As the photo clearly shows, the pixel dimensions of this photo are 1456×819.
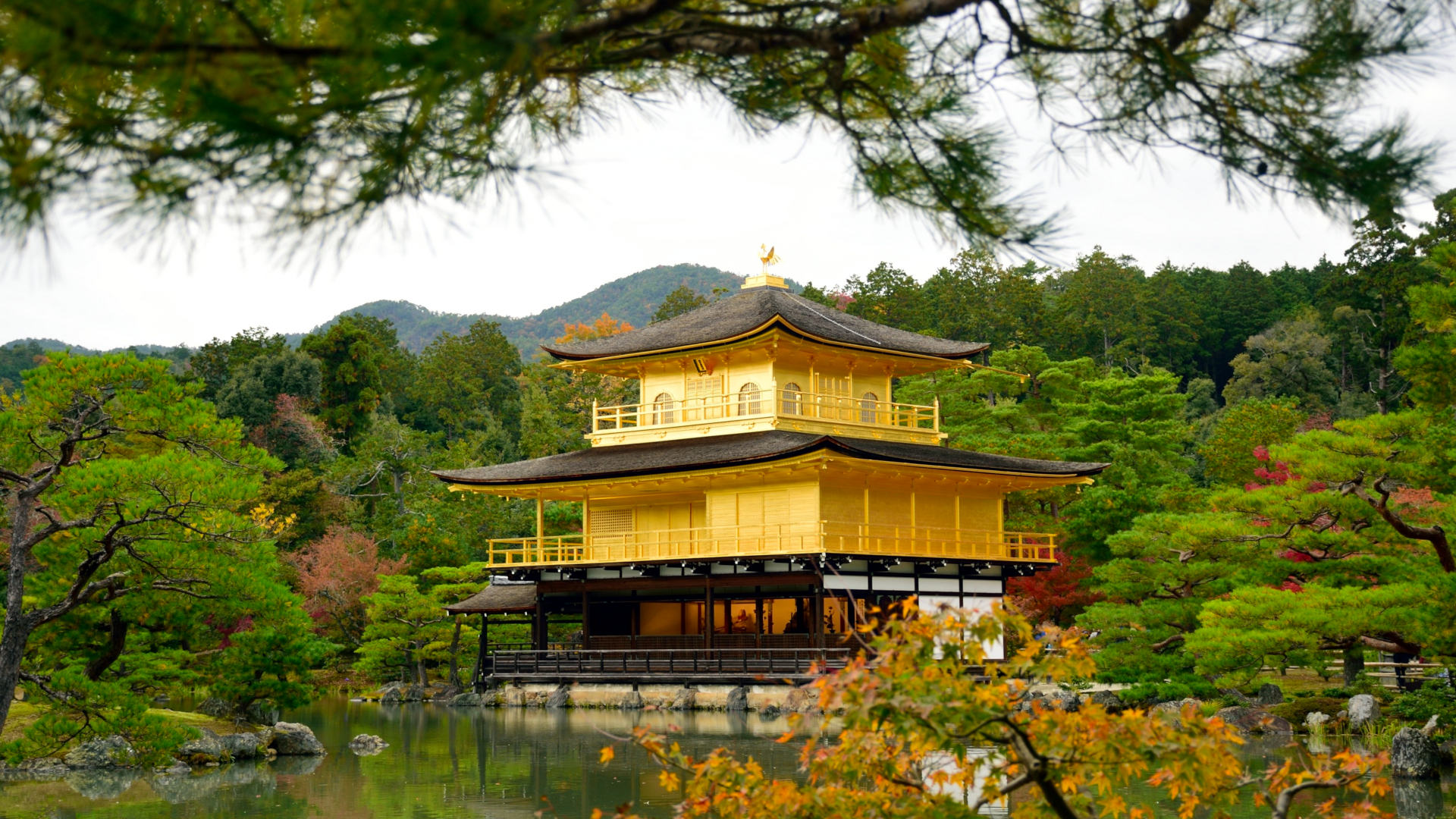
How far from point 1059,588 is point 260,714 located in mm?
16097

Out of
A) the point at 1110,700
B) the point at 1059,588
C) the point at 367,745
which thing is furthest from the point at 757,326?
the point at 367,745

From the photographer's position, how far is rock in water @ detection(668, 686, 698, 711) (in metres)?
24.2

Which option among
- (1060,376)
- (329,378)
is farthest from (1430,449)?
(329,378)

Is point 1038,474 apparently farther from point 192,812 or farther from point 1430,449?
point 192,812

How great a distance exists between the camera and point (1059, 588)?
27.5 meters

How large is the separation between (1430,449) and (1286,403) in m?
26.5

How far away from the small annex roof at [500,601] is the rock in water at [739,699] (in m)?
6.52

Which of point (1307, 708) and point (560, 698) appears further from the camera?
point (560, 698)

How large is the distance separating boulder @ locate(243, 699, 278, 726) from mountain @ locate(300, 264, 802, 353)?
8152 centimetres

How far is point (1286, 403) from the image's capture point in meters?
38.0

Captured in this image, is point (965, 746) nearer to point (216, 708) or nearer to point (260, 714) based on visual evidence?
point (260, 714)

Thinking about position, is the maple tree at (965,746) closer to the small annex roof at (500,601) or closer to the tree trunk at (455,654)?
the small annex roof at (500,601)

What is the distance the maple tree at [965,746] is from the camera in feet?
15.4

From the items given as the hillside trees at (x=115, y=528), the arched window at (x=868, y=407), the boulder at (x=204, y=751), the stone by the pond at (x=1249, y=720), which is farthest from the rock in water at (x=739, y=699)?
the hillside trees at (x=115, y=528)
